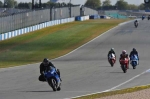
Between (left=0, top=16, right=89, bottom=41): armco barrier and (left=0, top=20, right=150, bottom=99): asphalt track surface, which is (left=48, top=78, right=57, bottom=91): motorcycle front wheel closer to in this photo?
(left=0, top=20, right=150, bottom=99): asphalt track surface

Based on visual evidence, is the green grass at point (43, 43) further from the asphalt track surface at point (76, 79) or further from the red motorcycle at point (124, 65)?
the red motorcycle at point (124, 65)

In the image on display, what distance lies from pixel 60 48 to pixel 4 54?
7.98 metres

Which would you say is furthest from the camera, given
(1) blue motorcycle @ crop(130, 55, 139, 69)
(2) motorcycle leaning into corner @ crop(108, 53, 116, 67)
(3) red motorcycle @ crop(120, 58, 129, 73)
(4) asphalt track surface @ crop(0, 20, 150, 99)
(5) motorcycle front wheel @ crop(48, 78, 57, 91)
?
(2) motorcycle leaning into corner @ crop(108, 53, 116, 67)

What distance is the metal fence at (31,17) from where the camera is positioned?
68.0 metres

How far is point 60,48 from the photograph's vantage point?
58438 mm

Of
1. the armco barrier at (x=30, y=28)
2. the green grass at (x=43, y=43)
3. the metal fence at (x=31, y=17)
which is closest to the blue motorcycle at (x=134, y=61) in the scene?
the green grass at (x=43, y=43)

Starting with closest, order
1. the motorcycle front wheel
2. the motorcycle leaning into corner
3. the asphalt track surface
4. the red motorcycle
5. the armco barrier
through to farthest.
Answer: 1. the asphalt track surface
2. the motorcycle front wheel
3. the red motorcycle
4. the motorcycle leaning into corner
5. the armco barrier

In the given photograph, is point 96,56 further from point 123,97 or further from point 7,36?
point 123,97

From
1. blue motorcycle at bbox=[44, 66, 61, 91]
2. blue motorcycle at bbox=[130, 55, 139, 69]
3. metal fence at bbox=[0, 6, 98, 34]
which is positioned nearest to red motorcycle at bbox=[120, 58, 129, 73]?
blue motorcycle at bbox=[130, 55, 139, 69]

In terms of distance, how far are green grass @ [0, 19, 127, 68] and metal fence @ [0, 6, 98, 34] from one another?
1633 millimetres

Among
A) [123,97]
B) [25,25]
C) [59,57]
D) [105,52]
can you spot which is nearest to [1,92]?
[123,97]

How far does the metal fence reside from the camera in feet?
223

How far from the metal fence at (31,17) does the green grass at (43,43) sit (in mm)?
1633

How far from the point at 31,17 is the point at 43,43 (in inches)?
709
